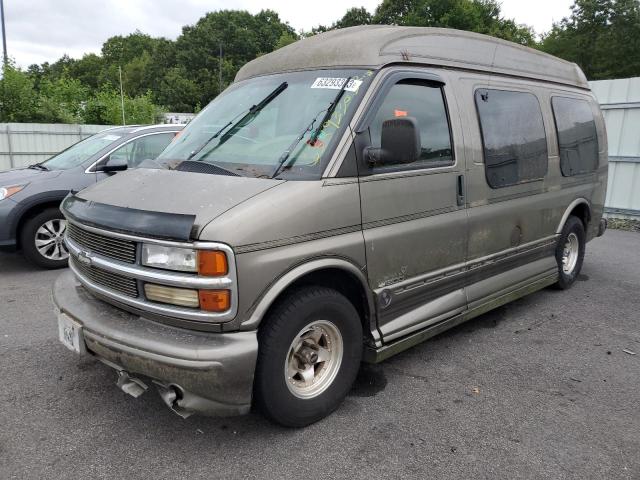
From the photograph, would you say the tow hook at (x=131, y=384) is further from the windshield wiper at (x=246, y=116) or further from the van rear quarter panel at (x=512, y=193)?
the van rear quarter panel at (x=512, y=193)

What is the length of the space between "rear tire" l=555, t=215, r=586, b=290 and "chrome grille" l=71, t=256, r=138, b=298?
4.39 metres

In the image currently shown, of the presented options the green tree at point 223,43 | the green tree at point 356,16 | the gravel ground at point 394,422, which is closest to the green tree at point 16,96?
the gravel ground at point 394,422

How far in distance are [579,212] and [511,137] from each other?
6.51ft

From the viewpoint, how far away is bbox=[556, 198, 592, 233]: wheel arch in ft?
17.2

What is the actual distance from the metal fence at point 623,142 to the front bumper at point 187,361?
9.72m

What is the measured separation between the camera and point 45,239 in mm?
6352

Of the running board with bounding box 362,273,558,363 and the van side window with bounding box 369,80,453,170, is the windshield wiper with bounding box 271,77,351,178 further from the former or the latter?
the running board with bounding box 362,273,558,363

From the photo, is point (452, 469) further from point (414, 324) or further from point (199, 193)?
point (199, 193)

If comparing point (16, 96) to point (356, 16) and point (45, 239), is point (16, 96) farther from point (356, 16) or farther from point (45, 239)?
point (356, 16)

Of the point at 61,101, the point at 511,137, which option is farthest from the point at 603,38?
the point at 511,137

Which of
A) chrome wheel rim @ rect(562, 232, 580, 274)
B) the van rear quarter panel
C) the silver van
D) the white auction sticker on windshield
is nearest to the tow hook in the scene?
the silver van

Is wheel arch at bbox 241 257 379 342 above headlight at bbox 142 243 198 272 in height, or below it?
below

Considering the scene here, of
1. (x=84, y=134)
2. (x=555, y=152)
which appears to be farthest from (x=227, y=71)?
(x=555, y=152)

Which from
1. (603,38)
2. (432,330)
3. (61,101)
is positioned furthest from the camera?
(603,38)
